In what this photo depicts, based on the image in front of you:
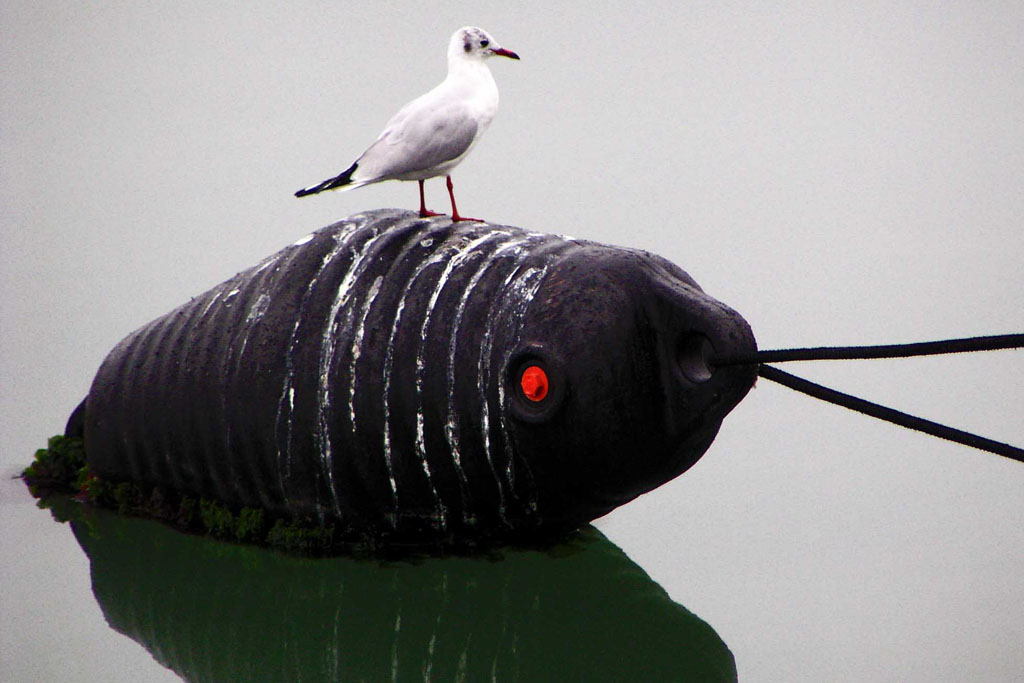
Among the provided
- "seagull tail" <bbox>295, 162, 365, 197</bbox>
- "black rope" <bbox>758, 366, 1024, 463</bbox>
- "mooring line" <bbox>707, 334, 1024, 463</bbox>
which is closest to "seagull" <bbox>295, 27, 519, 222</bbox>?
"seagull tail" <bbox>295, 162, 365, 197</bbox>

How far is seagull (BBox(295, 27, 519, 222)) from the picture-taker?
5711 mm

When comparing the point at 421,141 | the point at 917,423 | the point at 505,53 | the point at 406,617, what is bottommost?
the point at 406,617

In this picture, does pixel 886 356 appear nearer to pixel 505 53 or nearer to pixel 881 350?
pixel 881 350

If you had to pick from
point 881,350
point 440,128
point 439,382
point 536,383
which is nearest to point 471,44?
point 440,128

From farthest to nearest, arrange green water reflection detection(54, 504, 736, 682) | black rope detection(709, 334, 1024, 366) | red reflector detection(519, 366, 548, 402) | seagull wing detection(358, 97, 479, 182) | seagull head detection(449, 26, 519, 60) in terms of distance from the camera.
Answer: seagull head detection(449, 26, 519, 60), seagull wing detection(358, 97, 479, 182), red reflector detection(519, 366, 548, 402), green water reflection detection(54, 504, 736, 682), black rope detection(709, 334, 1024, 366)

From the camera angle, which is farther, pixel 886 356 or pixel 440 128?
pixel 440 128

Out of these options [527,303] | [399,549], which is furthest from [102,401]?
[527,303]

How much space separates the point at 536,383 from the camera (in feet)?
16.7

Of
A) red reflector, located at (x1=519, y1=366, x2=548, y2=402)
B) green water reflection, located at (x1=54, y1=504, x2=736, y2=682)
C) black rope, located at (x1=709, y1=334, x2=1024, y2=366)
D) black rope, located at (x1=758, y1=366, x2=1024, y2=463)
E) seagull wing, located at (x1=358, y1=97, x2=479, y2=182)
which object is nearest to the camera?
black rope, located at (x1=709, y1=334, x2=1024, y2=366)

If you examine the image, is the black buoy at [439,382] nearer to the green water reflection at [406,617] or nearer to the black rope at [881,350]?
the black rope at [881,350]

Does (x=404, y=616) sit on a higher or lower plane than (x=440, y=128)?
lower

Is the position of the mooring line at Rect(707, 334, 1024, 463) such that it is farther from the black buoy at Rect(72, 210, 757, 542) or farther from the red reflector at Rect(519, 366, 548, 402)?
the red reflector at Rect(519, 366, 548, 402)

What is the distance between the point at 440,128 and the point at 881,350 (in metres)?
2.01

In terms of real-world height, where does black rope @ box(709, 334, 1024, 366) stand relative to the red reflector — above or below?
above
